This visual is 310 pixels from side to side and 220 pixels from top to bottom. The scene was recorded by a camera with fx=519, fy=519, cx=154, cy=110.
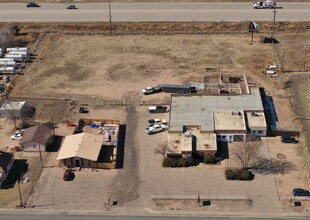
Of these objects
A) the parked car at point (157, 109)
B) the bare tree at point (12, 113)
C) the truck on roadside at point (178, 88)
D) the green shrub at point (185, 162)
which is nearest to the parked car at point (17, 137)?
the bare tree at point (12, 113)

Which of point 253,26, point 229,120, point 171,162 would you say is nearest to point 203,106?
point 229,120

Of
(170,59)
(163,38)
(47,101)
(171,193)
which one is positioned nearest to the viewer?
(171,193)

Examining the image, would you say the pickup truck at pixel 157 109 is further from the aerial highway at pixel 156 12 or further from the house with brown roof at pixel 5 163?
the aerial highway at pixel 156 12

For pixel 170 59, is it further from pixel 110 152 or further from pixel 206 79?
pixel 110 152

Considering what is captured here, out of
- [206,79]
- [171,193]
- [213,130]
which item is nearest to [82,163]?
[171,193]

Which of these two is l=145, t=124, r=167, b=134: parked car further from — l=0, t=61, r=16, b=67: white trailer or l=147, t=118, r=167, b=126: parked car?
l=0, t=61, r=16, b=67: white trailer

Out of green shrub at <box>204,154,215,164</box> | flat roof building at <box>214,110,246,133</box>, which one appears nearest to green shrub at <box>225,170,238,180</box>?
green shrub at <box>204,154,215,164</box>
